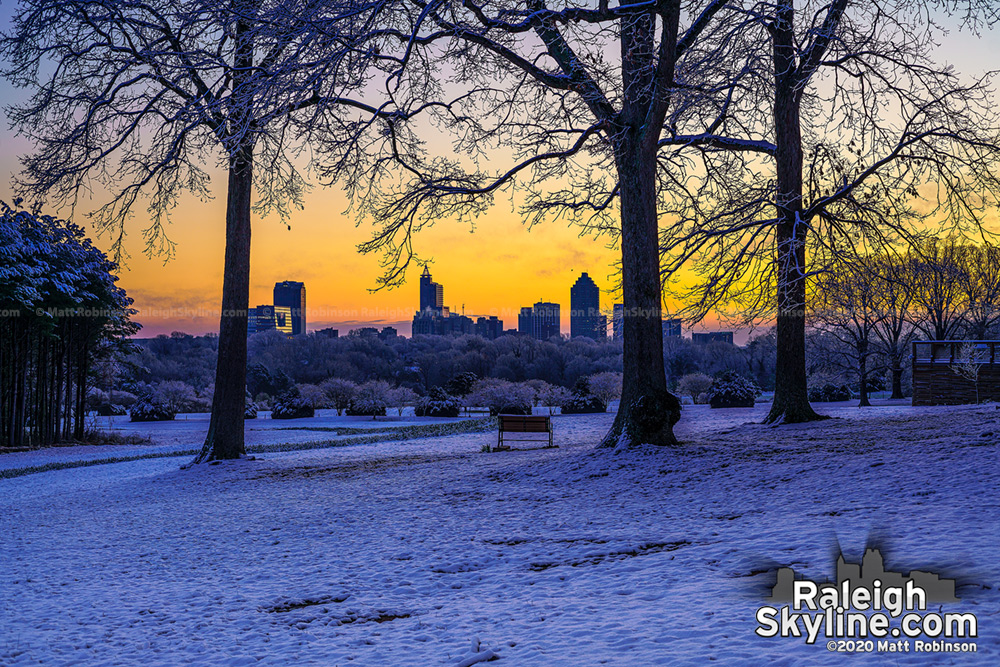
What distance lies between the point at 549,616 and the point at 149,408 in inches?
1385

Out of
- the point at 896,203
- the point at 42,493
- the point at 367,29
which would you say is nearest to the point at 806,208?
the point at 896,203

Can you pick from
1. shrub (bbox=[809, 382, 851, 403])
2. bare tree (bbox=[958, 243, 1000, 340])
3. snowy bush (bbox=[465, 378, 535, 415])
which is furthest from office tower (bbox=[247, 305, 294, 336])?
bare tree (bbox=[958, 243, 1000, 340])

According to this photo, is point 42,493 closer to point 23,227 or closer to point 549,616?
point 549,616

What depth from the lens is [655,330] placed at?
11.2 metres

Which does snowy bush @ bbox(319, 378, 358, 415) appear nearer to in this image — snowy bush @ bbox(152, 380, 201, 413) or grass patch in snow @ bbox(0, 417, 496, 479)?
snowy bush @ bbox(152, 380, 201, 413)

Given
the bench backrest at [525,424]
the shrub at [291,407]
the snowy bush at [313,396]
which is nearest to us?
Result: the bench backrest at [525,424]

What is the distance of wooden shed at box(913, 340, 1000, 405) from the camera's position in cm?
2005

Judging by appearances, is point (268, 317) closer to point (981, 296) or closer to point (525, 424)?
point (981, 296)

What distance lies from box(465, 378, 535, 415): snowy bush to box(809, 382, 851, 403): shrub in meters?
13.9

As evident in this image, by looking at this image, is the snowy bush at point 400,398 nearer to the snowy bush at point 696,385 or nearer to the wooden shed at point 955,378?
the snowy bush at point 696,385

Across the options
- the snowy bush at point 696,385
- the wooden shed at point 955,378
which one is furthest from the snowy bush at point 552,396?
the wooden shed at point 955,378

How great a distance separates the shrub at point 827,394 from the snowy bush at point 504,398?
1390 centimetres

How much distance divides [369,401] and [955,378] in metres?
25.1

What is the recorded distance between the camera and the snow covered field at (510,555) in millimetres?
3602
